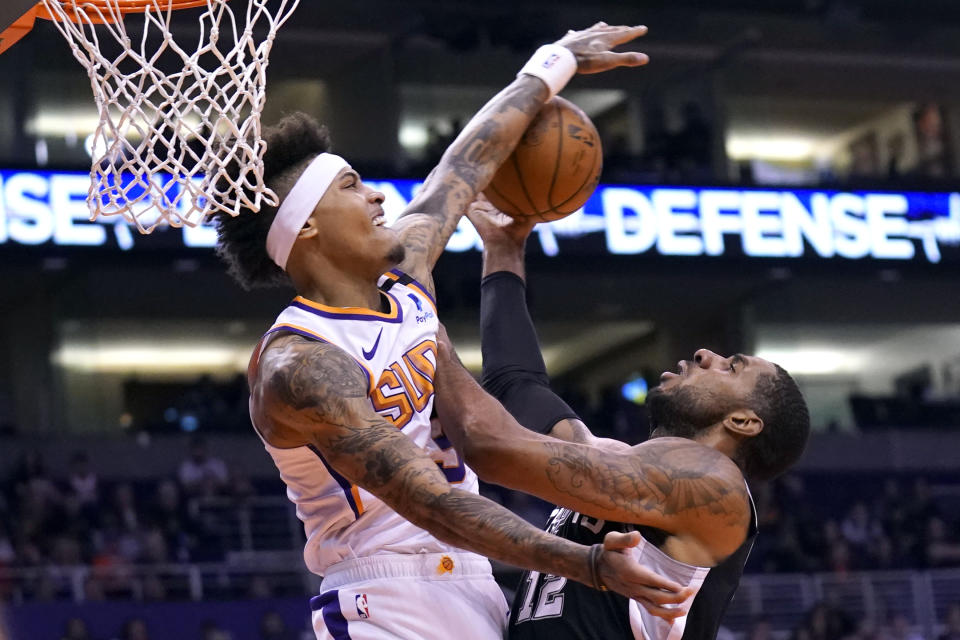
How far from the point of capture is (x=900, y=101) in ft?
64.1

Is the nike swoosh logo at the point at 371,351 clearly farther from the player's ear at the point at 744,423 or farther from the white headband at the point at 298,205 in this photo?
the player's ear at the point at 744,423

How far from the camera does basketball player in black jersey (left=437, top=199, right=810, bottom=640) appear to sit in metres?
3.07

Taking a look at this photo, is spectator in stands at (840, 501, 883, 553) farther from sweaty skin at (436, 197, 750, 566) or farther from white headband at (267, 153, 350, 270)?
white headband at (267, 153, 350, 270)

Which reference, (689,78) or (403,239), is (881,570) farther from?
(403,239)

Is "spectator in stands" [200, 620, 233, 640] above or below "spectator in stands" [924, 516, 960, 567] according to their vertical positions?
above

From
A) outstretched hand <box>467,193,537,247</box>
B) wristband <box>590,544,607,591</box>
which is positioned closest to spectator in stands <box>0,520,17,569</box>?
outstretched hand <box>467,193,537,247</box>

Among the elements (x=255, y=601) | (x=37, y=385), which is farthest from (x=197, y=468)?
(x=37, y=385)

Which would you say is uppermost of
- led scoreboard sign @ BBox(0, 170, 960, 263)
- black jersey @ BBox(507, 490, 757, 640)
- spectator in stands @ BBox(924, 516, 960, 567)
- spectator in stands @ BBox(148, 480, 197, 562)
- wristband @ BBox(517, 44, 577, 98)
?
wristband @ BBox(517, 44, 577, 98)

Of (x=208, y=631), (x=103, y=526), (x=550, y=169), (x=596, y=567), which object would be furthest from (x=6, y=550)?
(x=596, y=567)

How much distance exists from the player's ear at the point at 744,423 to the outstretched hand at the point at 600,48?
44.6 inches

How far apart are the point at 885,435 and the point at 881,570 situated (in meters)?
4.12

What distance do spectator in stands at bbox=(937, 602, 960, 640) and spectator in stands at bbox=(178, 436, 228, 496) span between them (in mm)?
6506

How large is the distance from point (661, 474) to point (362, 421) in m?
0.70

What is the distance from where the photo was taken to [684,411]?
3.38 m
